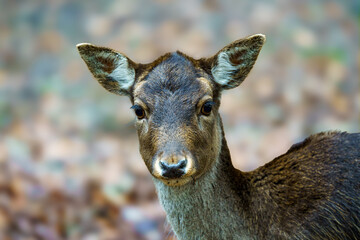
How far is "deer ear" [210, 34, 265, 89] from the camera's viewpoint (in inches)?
240

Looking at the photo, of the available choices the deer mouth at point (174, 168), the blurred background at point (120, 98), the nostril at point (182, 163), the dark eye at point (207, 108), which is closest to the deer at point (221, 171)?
the dark eye at point (207, 108)

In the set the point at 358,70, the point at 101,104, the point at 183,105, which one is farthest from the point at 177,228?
the point at 358,70

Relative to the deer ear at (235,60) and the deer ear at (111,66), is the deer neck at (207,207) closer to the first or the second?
the deer ear at (235,60)

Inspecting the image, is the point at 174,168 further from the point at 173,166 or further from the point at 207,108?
the point at 207,108

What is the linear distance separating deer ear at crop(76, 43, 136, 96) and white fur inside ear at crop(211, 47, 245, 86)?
0.78m

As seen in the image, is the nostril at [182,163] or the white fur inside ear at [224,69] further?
the white fur inside ear at [224,69]

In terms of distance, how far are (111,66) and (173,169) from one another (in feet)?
4.66

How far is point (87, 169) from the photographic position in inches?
408

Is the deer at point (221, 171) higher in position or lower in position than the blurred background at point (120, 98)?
lower

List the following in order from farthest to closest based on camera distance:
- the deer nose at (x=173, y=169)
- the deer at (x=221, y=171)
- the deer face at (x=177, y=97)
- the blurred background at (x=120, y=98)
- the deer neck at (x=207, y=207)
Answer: the blurred background at (x=120, y=98)
the deer neck at (x=207, y=207)
the deer at (x=221, y=171)
the deer face at (x=177, y=97)
the deer nose at (x=173, y=169)

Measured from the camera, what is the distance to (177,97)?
5.86 metres

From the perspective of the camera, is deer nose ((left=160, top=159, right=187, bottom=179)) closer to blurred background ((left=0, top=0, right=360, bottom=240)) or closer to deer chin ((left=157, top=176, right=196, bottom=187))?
deer chin ((left=157, top=176, right=196, bottom=187))

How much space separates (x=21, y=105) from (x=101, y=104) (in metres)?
1.30

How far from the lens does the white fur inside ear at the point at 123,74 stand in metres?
6.27
